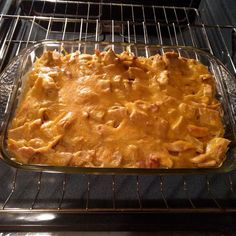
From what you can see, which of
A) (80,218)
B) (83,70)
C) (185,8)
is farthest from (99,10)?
(80,218)

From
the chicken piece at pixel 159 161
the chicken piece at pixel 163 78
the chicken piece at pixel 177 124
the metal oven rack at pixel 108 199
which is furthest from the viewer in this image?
the chicken piece at pixel 163 78

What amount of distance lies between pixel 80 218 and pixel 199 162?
1.45 ft

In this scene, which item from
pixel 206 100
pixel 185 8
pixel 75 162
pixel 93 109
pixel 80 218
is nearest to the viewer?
pixel 80 218

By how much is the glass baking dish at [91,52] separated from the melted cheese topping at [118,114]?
0.11 ft

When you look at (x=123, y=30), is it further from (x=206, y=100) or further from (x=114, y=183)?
(x=114, y=183)

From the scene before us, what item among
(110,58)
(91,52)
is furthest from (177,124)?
(91,52)

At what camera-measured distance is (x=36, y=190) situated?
1.07 metres

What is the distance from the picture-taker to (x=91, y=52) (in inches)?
62.4

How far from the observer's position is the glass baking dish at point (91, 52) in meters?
0.93

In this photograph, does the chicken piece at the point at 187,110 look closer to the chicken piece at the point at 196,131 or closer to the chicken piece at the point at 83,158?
the chicken piece at the point at 196,131

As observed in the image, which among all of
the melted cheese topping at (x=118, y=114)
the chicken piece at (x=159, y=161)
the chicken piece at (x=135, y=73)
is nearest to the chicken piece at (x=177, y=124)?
the melted cheese topping at (x=118, y=114)

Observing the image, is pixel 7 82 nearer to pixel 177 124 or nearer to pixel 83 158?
pixel 83 158

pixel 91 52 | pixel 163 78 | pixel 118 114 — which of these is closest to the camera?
pixel 118 114

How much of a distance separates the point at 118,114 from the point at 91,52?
0.55m
